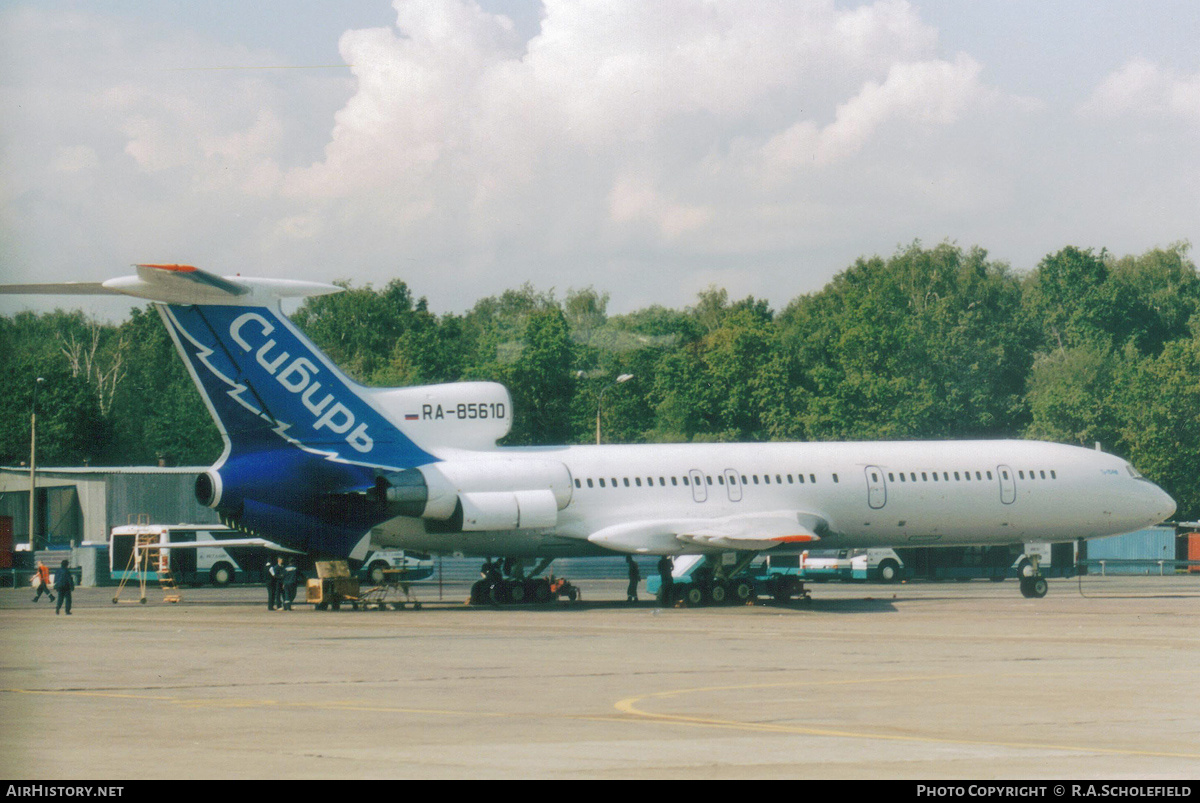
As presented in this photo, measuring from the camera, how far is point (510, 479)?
3719 cm

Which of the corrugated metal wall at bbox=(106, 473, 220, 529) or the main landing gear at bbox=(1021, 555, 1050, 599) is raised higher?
the corrugated metal wall at bbox=(106, 473, 220, 529)

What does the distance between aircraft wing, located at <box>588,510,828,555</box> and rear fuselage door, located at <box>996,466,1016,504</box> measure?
5.92 metres

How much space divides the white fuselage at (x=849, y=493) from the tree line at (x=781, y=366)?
34.4 metres

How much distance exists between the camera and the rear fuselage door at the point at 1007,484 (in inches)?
1663

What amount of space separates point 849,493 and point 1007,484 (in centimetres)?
475

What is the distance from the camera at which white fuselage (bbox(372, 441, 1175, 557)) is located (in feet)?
126

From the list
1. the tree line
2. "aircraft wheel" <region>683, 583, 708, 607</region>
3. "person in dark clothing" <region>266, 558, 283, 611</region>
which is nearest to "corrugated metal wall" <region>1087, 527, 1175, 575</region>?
the tree line

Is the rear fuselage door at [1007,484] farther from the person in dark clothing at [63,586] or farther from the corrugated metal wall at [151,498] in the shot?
the corrugated metal wall at [151,498]

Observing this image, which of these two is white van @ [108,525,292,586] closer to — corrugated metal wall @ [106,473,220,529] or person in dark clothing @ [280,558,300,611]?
corrugated metal wall @ [106,473,220,529]

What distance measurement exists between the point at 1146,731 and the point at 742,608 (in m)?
24.2

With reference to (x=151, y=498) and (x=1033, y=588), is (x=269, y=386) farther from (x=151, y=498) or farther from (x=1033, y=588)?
(x=151, y=498)

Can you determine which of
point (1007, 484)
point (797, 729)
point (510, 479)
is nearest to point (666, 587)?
point (510, 479)
